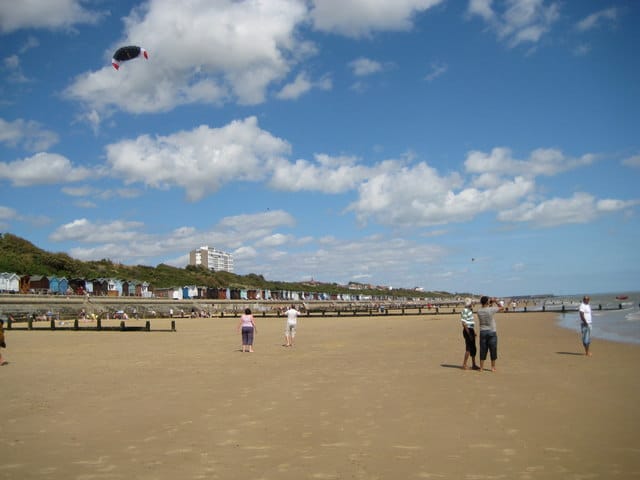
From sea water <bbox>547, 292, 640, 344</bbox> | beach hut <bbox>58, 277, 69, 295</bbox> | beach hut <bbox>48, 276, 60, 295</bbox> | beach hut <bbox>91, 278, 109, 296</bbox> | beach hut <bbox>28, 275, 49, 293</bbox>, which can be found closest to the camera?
sea water <bbox>547, 292, 640, 344</bbox>

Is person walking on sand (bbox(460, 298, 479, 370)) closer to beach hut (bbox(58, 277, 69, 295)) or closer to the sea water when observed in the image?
the sea water

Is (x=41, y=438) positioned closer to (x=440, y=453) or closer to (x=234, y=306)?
(x=440, y=453)

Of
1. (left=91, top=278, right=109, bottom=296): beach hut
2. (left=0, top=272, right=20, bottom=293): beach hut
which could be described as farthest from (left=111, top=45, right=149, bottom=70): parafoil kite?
(left=91, top=278, right=109, bottom=296): beach hut

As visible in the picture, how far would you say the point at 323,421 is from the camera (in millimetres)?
7750

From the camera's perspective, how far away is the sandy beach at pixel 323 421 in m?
5.68

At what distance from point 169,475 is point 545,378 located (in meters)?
9.19

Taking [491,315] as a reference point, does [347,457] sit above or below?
below

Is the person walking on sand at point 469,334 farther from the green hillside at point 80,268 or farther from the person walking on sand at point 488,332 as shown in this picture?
the green hillside at point 80,268

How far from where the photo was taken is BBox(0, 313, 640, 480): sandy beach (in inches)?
224

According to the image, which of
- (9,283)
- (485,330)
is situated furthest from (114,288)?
(485,330)

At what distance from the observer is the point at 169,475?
5488 millimetres

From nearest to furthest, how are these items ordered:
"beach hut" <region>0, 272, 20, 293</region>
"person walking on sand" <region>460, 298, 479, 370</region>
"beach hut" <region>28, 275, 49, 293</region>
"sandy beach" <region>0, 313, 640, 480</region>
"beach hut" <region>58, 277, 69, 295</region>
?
"sandy beach" <region>0, 313, 640, 480</region> → "person walking on sand" <region>460, 298, 479, 370</region> → "beach hut" <region>0, 272, 20, 293</region> → "beach hut" <region>28, 275, 49, 293</region> → "beach hut" <region>58, 277, 69, 295</region>

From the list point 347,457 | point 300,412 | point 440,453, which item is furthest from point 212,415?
point 440,453

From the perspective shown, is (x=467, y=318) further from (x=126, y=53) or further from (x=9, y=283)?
(x=9, y=283)
